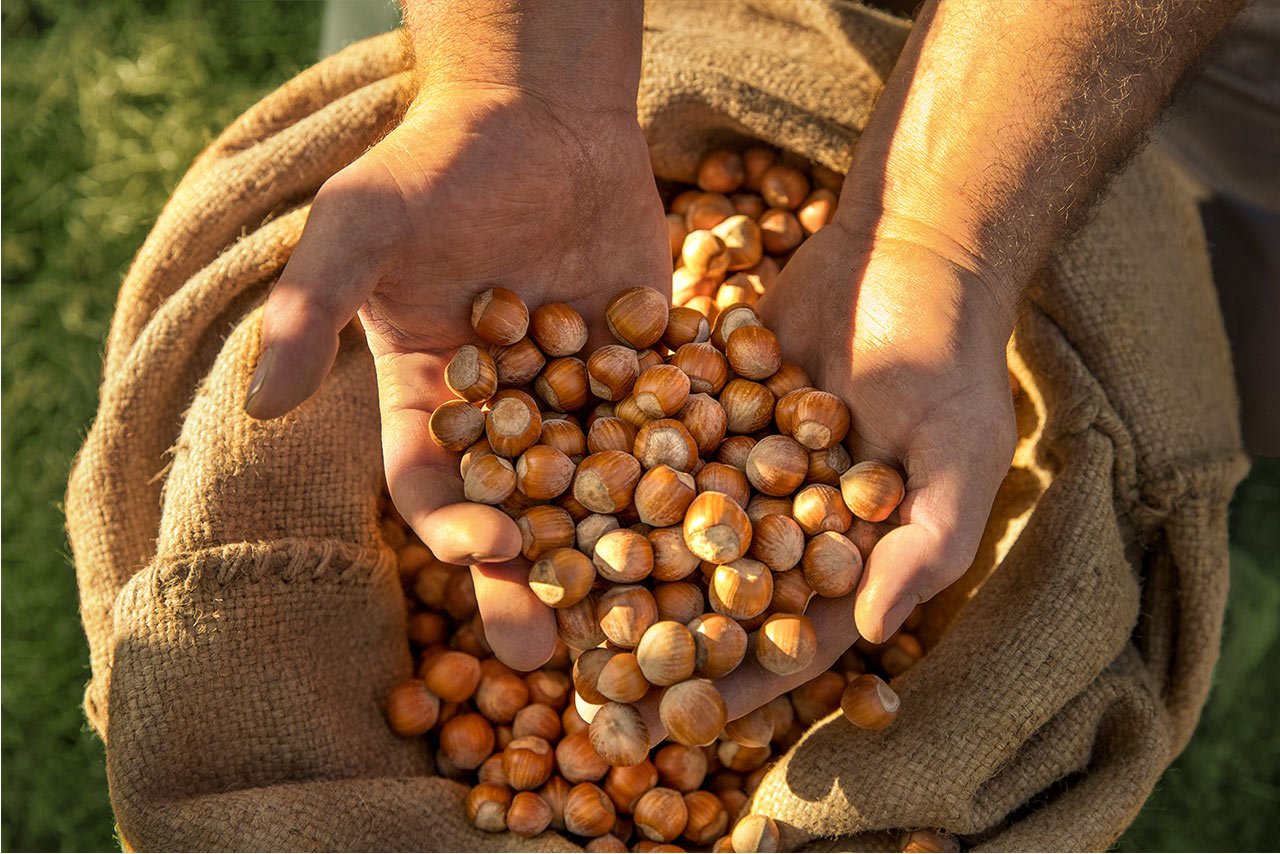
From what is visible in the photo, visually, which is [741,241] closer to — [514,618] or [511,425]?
[511,425]

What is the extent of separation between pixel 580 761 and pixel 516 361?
3.18 feet

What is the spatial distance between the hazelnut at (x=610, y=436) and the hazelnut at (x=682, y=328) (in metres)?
0.30

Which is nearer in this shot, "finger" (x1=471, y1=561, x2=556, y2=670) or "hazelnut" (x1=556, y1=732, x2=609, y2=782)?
"finger" (x1=471, y1=561, x2=556, y2=670)

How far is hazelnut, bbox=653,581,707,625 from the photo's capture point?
2230 millimetres

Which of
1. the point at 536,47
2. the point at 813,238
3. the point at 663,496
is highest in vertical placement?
the point at 536,47

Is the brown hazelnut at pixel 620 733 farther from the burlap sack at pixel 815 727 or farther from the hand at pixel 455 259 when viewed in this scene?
the burlap sack at pixel 815 727

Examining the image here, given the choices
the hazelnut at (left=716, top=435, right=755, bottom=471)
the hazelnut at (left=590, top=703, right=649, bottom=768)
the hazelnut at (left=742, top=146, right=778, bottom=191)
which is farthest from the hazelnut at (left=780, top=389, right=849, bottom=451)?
the hazelnut at (left=742, top=146, right=778, bottom=191)

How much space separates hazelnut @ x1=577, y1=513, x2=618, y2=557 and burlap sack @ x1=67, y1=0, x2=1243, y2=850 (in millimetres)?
659

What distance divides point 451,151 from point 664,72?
1.03m

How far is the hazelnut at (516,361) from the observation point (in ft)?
7.83

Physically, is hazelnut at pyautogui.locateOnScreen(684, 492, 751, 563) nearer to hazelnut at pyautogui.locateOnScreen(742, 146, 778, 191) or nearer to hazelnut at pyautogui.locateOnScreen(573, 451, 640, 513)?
Result: hazelnut at pyautogui.locateOnScreen(573, 451, 640, 513)

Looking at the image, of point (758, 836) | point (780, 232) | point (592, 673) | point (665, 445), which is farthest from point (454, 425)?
point (780, 232)

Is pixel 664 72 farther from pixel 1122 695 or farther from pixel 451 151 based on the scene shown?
pixel 1122 695

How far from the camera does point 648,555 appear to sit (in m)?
2.22
